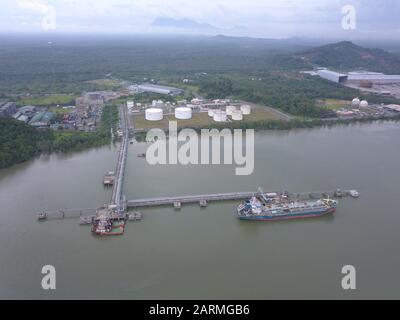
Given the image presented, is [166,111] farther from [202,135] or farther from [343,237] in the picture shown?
[343,237]

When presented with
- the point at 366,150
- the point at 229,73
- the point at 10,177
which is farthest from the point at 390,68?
the point at 10,177

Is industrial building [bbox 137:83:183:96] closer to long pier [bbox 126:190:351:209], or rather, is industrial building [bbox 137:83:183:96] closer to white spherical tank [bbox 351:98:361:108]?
white spherical tank [bbox 351:98:361:108]

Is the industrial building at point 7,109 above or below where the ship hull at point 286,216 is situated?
above

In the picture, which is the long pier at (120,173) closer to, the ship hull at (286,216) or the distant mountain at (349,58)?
the ship hull at (286,216)

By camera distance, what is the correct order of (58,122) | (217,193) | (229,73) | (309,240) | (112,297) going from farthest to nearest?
(229,73) < (58,122) < (217,193) < (309,240) < (112,297)

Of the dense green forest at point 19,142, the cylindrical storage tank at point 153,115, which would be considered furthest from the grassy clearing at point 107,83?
the dense green forest at point 19,142

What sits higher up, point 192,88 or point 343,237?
point 192,88
